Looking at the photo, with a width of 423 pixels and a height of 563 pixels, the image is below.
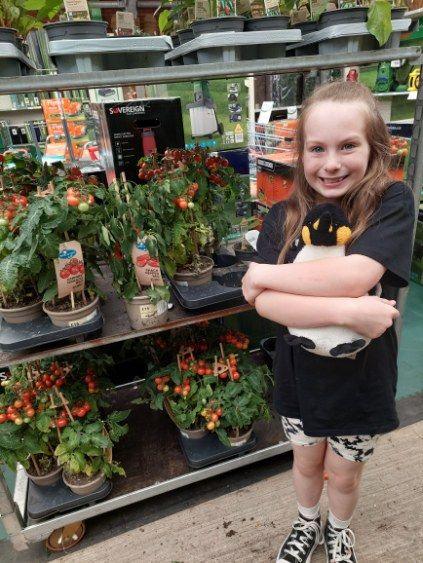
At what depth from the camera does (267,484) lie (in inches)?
66.7

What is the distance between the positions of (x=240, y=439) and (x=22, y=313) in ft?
3.22

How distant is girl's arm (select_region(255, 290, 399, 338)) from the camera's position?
93 cm

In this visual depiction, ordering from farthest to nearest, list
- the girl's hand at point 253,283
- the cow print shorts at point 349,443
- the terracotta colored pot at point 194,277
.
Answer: the terracotta colored pot at point 194,277, the cow print shorts at point 349,443, the girl's hand at point 253,283

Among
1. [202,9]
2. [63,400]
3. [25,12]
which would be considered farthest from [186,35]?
[63,400]

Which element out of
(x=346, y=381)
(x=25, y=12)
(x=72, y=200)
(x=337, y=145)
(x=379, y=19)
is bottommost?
(x=346, y=381)

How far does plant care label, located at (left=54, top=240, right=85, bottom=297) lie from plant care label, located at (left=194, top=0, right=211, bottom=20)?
80 centimetres

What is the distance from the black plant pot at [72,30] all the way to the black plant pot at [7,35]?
90mm

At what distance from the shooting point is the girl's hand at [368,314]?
92cm

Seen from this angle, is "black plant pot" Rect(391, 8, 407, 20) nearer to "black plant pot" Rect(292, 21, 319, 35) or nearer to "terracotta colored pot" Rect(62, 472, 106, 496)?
"black plant pot" Rect(292, 21, 319, 35)

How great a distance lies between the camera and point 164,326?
1.38m

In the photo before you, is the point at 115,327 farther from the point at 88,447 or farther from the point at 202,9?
the point at 202,9

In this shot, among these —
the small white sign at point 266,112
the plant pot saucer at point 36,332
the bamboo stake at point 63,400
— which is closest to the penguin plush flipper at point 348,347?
the plant pot saucer at point 36,332

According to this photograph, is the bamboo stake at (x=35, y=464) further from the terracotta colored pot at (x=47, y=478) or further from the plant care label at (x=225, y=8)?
the plant care label at (x=225, y=8)

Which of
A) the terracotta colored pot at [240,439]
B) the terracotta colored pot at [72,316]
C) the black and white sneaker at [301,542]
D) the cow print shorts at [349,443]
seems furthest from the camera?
the terracotta colored pot at [240,439]
